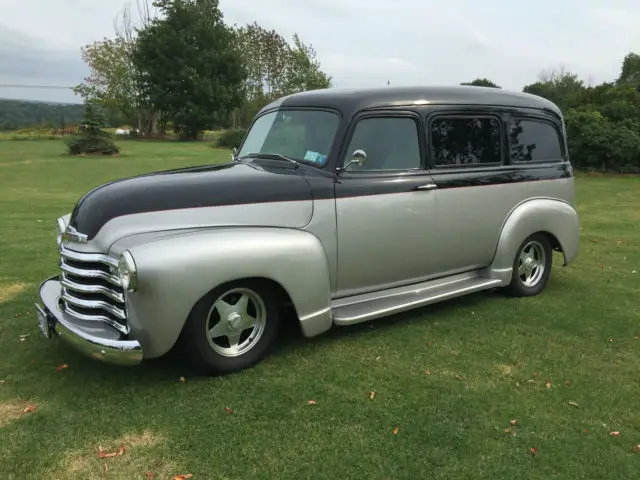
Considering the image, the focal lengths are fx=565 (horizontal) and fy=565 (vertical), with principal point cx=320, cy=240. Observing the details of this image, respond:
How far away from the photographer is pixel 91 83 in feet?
172

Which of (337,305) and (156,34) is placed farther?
(156,34)

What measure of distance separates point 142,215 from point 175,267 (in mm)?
479

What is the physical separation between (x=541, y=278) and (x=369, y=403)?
10.5 feet

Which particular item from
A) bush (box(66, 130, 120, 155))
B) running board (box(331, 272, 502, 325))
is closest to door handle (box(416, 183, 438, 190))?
running board (box(331, 272, 502, 325))

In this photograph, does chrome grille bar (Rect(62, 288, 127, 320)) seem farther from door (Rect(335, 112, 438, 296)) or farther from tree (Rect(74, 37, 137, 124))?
tree (Rect(74, 37, 137, 124))

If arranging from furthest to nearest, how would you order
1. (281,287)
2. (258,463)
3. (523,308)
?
(523,308) < (281,287) < (258,463)

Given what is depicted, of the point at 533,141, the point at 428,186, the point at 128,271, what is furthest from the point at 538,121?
the point at 128,271

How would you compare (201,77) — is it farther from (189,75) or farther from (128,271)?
(128,271)

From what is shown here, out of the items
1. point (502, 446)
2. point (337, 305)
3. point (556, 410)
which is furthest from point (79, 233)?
point (556, 410)

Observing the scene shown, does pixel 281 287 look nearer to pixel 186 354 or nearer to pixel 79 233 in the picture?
pixel 186 354

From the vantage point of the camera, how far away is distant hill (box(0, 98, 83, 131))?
48.4m

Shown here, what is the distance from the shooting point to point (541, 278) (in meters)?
5.95

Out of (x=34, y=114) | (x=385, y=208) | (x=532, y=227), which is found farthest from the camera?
(x=34, y=114)

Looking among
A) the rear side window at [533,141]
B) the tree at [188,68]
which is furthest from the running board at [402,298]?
the tree at [188,68]
